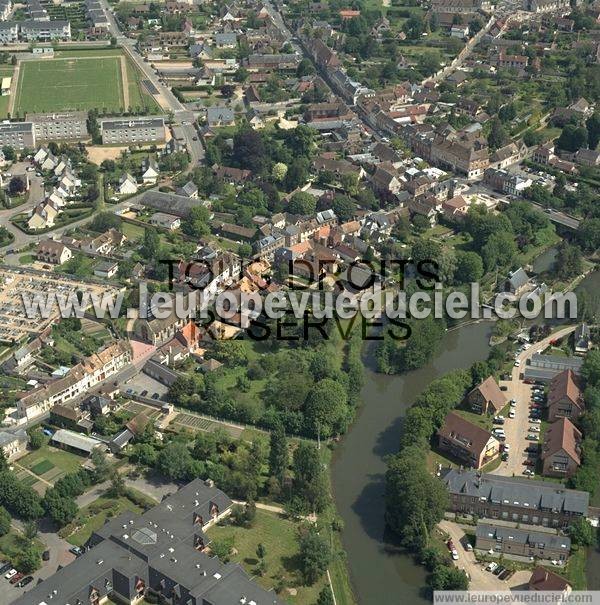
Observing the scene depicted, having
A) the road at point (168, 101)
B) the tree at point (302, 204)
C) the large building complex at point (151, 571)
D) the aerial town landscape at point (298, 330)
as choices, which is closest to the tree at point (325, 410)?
the aerial town landscape at point (298, 330)

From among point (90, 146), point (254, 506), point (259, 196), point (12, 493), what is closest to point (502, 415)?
point (254, 506)

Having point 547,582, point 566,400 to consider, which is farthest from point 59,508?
point 566,400

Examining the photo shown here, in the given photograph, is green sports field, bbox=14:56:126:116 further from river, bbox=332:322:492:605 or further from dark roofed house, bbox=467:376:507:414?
dark roofed house, bbox=467:376:507:414

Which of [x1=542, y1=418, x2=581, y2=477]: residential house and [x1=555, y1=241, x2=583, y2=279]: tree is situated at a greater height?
[x1=555, y1=241, x2=583, y2=279]: tree

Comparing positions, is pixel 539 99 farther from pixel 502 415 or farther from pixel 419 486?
pixel 419 486

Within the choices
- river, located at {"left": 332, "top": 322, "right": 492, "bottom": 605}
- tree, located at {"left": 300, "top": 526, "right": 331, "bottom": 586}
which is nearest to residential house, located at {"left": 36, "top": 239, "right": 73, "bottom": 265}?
river, located at {"left": 332, "top": 322, "right": 492, "bottom": 605}

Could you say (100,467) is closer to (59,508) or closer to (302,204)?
(59,508)

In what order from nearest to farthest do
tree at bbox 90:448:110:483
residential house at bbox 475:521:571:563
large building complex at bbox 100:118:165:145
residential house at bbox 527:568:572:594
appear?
residential house at bbox 527:568:572:594, residential house at bbox 475:521:571:563, tree at bbox 90:448:110:483, large building complex at bbox 100:118:165:145

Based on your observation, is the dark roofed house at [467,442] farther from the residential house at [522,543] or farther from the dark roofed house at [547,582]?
the dark roofed house at [547,582]
